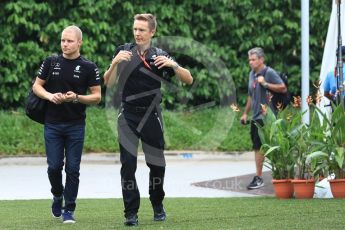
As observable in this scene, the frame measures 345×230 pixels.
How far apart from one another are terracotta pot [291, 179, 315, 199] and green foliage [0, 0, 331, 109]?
30.7 feet

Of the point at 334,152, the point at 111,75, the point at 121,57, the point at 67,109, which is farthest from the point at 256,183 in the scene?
the point at 121,57

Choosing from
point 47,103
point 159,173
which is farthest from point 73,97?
point 159,173

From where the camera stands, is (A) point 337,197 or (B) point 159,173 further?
(A) point 337,197

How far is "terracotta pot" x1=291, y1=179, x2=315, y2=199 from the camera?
37.9 feet

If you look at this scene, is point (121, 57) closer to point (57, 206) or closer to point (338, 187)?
point (57, 206)

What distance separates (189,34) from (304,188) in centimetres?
972

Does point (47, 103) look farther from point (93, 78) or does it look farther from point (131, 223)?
point (131, 223)

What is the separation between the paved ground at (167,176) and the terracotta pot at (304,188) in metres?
1.50

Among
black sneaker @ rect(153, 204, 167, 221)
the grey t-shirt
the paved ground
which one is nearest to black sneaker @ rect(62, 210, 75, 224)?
black sneaker @ rect(153, 204, 167, 221)

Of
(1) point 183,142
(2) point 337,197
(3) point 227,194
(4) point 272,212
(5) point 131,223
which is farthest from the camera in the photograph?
(1) point 183,142

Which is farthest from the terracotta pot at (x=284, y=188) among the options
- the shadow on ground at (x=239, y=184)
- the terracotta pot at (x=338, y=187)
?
the shadow on ground at (x=239, y=184)

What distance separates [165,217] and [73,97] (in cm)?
142

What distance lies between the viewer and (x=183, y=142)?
19.8m

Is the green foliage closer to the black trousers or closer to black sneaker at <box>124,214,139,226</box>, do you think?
the black trousers
